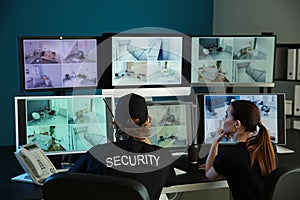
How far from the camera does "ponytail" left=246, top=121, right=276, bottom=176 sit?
2.07 m

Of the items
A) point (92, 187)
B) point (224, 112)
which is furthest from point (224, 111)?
point (92, 187)

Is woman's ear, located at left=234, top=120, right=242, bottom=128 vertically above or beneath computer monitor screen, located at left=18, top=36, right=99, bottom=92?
beneath

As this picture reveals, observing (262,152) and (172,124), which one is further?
(172,124)

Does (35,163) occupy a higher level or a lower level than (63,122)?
lower

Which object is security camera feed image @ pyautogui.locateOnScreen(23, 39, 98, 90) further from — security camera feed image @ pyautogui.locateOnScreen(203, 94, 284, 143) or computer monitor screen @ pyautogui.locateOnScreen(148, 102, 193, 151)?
security camera feed image @ pyautogui.locateOnScreen(203, 94, 284, 143)

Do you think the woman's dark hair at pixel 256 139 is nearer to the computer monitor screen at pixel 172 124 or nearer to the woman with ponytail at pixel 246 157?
the woman with ponytail at pixel 246 157

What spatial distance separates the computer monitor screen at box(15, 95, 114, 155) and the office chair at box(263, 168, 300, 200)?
3.37 feet

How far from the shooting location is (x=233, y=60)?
294cm

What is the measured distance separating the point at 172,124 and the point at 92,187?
3.82 feet

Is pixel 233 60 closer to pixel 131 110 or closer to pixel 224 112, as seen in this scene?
pixel 224 112

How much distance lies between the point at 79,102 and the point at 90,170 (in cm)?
68

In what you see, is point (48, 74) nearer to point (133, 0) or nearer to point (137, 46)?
point (137, 46)

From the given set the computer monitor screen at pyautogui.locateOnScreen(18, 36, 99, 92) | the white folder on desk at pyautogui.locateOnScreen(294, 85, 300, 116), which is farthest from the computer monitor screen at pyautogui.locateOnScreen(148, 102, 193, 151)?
the white folder on desk at pyautogui.locateOnScreen(294, 85, 300, 116)

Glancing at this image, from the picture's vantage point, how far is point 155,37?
107 inches
